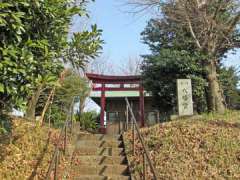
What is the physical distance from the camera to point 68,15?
612cm

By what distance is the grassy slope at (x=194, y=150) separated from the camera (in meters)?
8.12

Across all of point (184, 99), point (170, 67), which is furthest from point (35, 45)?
point (170, 67)

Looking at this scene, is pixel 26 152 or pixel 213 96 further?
pixel 213 96

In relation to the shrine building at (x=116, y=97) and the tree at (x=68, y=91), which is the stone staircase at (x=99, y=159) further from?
the shrine building at (x=116, y=97)

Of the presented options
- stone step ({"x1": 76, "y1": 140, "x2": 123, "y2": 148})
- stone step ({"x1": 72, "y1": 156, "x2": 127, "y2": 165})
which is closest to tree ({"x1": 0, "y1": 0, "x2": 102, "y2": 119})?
stone step ({"x1": 72, "y1": 156, "x2": 127, "y2": 165})

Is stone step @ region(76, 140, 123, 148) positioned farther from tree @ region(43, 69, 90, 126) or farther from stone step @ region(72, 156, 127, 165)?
tree @ region(43, 69, 90, 126)

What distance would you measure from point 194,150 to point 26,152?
3703mm

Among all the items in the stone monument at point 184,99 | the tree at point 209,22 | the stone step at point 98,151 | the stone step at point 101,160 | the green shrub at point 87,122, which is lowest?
the stone step at point 101,160

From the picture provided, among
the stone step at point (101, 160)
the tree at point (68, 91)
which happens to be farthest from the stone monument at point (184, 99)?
the tree at point (68, 91)

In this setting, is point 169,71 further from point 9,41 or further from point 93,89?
point 9,41

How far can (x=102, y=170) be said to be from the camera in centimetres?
853

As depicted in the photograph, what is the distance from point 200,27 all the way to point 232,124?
13.9 feet

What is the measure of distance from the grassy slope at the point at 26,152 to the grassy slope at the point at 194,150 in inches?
77.4

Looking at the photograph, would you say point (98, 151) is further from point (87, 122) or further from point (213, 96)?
point (87, 122)
